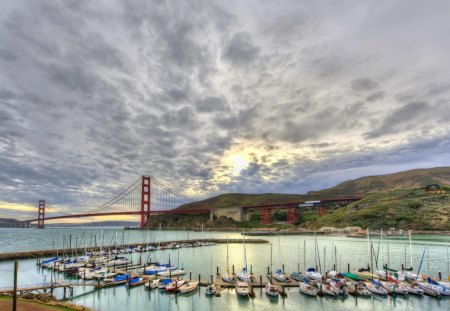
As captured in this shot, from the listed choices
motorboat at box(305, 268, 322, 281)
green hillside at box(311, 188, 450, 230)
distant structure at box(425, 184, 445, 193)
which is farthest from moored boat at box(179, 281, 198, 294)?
distant structure at box(425, 184, 445, 193)

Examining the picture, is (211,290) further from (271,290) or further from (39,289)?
(39,289)

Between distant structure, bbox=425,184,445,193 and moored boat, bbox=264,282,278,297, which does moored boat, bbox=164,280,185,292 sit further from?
distant structure, bbox=425,184,445,193

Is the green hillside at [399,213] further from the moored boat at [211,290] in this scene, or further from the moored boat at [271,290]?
the moored boat at [211,290]

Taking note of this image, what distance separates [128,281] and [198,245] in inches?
2497

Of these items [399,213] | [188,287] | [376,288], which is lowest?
[376,288]

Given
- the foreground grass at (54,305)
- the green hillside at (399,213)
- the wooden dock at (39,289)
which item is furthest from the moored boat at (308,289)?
the green hillside at (399,213)

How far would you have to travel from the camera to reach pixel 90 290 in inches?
1688

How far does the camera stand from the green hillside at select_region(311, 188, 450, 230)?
13789 centimetres

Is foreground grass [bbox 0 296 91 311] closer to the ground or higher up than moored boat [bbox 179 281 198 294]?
higher up

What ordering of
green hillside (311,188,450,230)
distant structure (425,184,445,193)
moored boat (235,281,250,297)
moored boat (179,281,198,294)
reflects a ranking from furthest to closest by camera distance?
distant structure (425,184,445,193) → green hillside (311,188,450,230) → moored boat (179,281,198,294) → moored boat (235,281,250,297)

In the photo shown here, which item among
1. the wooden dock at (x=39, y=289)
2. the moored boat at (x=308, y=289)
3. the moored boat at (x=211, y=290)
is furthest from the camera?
the moored boat at (x=211, y=290)

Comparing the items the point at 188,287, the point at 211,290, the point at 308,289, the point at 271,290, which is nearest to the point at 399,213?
the point at 308,289

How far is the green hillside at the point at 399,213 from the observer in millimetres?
137887

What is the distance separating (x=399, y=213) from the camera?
5861 inches
